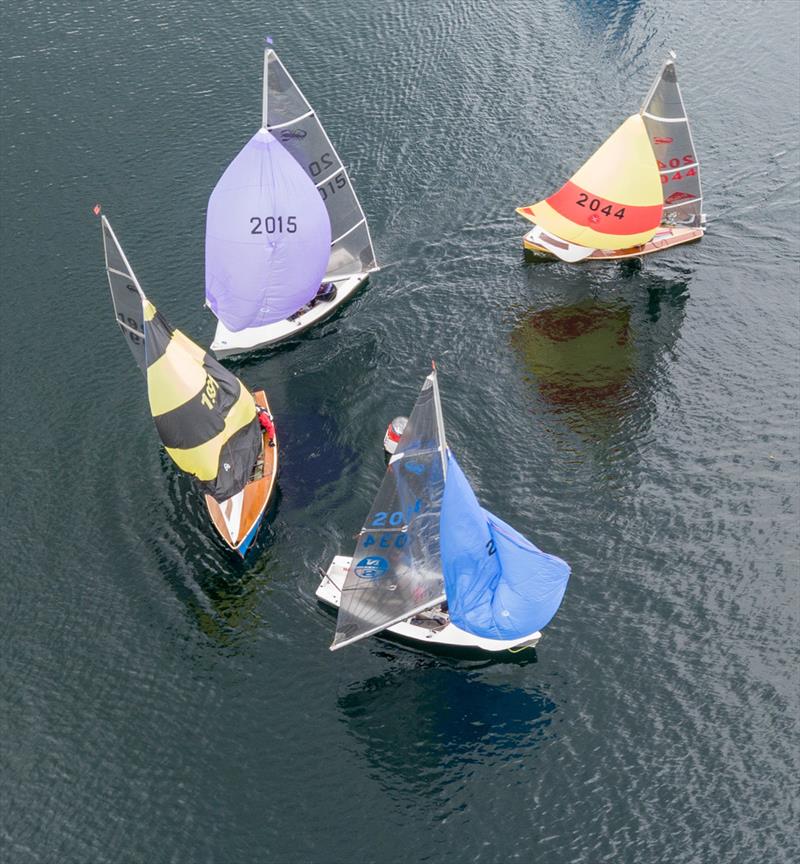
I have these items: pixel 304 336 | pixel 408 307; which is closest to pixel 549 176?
pixel 408 307

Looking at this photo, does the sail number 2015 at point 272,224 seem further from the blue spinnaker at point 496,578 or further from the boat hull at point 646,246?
the blue spinnaker at point 496,578

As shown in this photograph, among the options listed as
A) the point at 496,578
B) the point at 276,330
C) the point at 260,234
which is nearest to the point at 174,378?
the point at 260,234

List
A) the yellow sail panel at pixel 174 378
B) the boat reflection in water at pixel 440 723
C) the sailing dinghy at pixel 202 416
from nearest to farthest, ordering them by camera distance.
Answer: the boat reflection in water at pixel 440 723
the sailing dinghy at pixel 202 416
the yellow sail panel at pixel 174 378

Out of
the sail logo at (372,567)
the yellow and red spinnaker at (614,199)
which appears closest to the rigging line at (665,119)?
the yellow and red spinnaker at (614,199)

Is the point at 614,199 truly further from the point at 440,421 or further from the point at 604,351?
the point at 440,421

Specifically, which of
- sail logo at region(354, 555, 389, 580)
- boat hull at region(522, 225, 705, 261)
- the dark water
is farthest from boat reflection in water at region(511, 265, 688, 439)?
sail logo at region(354, 555, 389, 580)

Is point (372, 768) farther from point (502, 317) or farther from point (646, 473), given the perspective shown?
point (502, 317)
